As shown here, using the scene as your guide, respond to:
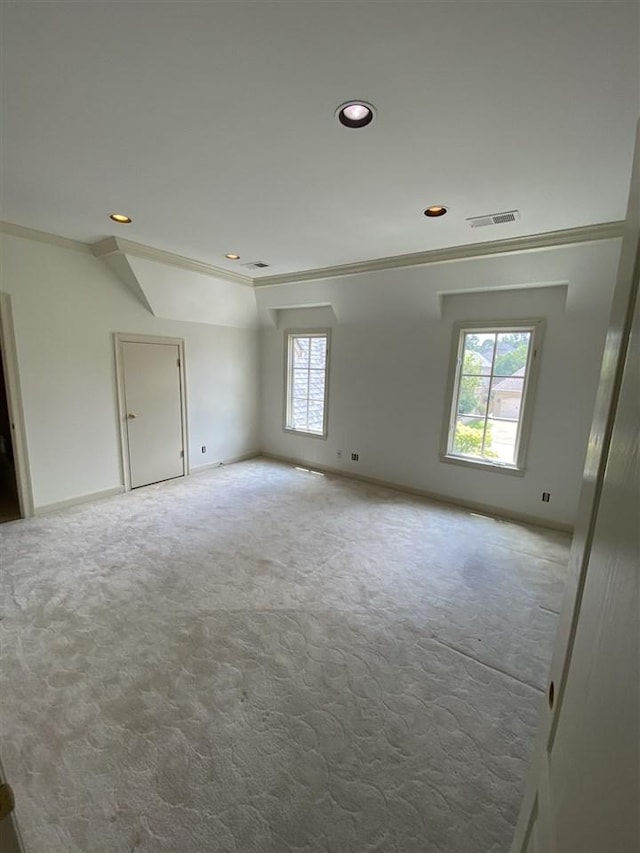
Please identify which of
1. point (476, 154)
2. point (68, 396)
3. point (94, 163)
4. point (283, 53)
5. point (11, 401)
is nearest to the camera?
point (283, 53)

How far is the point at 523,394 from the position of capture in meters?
3.72

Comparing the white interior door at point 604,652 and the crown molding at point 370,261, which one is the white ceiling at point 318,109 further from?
the white interior door at point 604,652

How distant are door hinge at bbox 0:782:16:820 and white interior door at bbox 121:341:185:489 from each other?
397cm

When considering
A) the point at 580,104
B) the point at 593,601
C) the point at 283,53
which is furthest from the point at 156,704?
the point at 580,104

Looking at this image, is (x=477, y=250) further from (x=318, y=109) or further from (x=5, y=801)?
(x=5, y=801)

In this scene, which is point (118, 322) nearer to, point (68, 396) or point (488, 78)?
point (68, 396)

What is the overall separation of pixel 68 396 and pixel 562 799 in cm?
432

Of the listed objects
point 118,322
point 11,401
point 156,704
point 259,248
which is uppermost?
point 259,248

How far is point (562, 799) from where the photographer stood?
61 centimetres

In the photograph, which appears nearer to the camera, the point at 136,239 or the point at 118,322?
the point at 136,239

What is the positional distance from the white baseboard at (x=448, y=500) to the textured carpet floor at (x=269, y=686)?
39 cm

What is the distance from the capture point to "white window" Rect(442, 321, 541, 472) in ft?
12.2

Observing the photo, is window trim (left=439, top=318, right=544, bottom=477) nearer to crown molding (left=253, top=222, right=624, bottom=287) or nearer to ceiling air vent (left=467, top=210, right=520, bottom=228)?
crown molding (left=253, top=222, right=624, bottom=287)

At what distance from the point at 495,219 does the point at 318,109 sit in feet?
5.49
